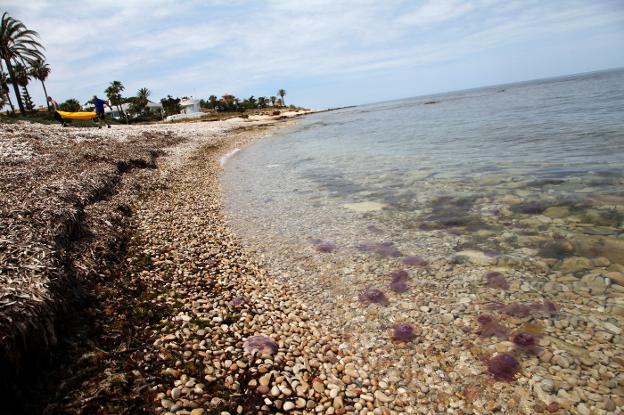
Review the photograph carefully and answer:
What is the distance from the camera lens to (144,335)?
571cm

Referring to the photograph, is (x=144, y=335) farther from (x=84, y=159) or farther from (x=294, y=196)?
(x=84, y=159)

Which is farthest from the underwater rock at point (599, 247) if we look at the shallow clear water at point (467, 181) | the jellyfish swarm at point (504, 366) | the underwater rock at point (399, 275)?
the jellyfish swarm at point (504, 366)

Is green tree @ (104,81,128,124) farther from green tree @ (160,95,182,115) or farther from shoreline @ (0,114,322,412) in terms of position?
shoreline @ (0,114,322,412)

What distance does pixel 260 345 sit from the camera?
584 centimetres

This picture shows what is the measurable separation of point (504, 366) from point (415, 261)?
3719 mm

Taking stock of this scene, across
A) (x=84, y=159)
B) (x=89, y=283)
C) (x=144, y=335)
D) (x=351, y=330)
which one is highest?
(x=84, y=159)

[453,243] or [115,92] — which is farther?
[115,92]

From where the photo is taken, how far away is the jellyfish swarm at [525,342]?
5700 mm

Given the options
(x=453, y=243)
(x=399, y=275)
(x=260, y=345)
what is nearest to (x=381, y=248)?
(x=399, y=275)

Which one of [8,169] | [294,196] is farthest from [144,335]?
[8,169]

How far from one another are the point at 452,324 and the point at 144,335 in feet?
18.4

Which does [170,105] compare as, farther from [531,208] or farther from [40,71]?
[531,208]

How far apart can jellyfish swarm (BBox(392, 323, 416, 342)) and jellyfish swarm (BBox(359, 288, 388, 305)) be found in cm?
80

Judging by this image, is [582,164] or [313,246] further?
[582,164]
